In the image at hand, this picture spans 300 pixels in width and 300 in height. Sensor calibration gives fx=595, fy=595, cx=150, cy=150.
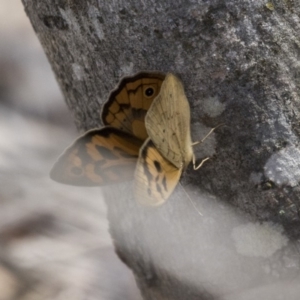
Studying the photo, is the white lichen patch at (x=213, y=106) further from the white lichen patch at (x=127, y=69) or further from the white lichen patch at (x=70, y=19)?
the white lichen patch at (x=70, y=19)

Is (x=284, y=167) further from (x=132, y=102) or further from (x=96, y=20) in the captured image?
(x=96, y=20)

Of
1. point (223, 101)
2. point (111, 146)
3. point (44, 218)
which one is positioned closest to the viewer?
point (223, 101)

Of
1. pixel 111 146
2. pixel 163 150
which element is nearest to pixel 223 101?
pixel 163 150

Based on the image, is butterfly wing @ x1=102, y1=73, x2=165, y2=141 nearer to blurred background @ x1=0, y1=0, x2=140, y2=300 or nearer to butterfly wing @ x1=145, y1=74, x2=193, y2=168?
butterfly wing @ x1=145, y1=74, x2=193, y2=168

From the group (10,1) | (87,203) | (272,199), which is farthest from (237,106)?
(10,1)

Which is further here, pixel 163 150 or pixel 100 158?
pixel 100 158

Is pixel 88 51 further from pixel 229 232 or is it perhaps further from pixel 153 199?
pixel 229 232

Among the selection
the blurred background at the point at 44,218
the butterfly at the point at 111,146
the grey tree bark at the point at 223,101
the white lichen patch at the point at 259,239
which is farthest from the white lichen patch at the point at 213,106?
the blurred background at the point at 44,218

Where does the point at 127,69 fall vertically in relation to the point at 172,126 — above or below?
above
